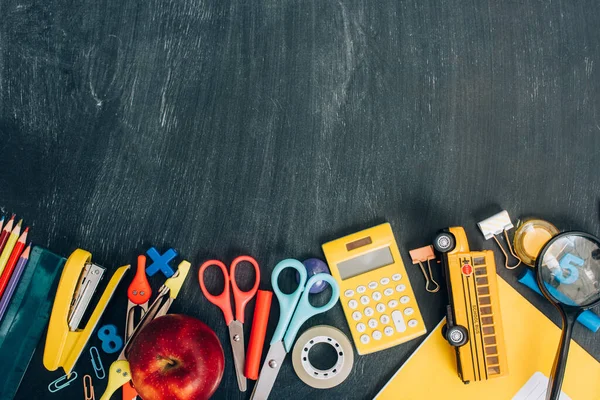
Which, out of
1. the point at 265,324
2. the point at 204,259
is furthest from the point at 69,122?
the point at 265,324

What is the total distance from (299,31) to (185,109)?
216mm

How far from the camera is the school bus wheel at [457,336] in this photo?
84cm

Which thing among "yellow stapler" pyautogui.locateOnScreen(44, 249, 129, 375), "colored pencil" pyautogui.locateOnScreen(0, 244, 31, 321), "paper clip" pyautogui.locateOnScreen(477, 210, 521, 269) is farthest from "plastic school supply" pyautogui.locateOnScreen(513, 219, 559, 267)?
"colored pencil" pyautogui.locateOnScreen(0, 244, 31, 321)

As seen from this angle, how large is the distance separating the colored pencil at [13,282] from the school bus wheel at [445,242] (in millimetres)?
620

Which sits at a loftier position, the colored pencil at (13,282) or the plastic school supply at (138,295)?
the colored pencil at (13,282)

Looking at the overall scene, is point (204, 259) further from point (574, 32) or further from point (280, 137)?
point (574, 32)

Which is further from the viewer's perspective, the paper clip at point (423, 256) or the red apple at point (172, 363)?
the paper clip at point (423, 256)

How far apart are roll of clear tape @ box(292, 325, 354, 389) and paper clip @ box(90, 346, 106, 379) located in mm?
287

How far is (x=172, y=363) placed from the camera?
0.79 m

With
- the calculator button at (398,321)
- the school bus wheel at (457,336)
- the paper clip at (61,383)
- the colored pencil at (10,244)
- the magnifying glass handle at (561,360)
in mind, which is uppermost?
the colored pencil at (10,244)

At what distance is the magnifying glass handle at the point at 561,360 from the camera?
2.69 ft

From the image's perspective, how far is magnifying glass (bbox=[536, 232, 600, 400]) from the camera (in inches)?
33.0

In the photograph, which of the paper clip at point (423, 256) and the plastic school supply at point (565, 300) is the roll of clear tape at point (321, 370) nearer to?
the paper clip at point (423, 256)

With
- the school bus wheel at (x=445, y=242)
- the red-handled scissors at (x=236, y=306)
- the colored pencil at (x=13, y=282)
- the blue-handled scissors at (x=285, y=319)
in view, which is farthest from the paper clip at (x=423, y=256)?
the colored pencil at (x=13, y=282)
